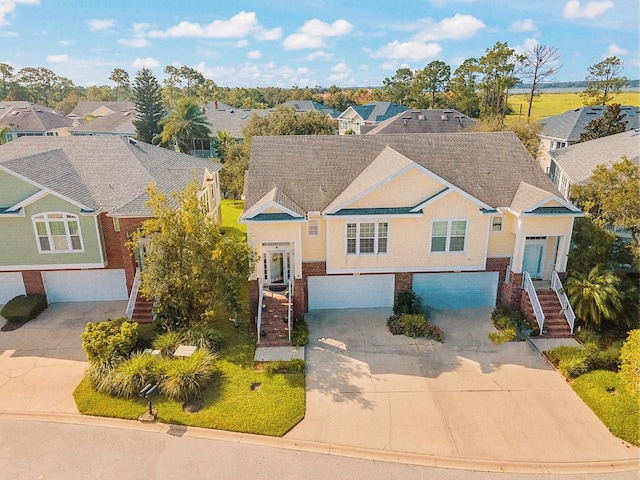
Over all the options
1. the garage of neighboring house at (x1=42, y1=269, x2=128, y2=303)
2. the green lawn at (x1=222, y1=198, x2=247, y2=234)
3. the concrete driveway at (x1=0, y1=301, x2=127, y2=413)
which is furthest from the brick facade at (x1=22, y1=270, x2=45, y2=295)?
the green lawn at (x1=222, y1=198, x2=247, y2=234)

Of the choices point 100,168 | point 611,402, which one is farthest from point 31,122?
point 611,402

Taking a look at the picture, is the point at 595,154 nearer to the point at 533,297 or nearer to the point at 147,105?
the point at 533,297

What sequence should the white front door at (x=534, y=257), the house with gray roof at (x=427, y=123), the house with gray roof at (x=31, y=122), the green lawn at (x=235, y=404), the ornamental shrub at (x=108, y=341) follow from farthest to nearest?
the house with gray roof at (x=31, y=122) < the house with gray roof at (x=427, y=123) < the white front door at (x=534, y=257) < the ornamental shrub at (x=108, y=341) < the green lawn at (x=235, y=404)

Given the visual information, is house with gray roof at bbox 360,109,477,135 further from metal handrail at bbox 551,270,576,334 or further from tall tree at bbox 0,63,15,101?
tall tree at bbox 0,63,15,101

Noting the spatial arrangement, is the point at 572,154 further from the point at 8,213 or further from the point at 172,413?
the point at 8,213

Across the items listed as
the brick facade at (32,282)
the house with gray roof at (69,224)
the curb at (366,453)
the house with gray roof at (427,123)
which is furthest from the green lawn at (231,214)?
the house with gray roof at (427,123)

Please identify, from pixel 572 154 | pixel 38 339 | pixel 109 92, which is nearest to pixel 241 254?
pixel 38 339

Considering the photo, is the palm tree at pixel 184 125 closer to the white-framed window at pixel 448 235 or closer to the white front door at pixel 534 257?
the white-framed window at pixel 448 235

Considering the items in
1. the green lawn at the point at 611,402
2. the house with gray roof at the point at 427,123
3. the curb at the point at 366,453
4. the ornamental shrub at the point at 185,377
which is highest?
the house with gray roof at the point at 427,123
